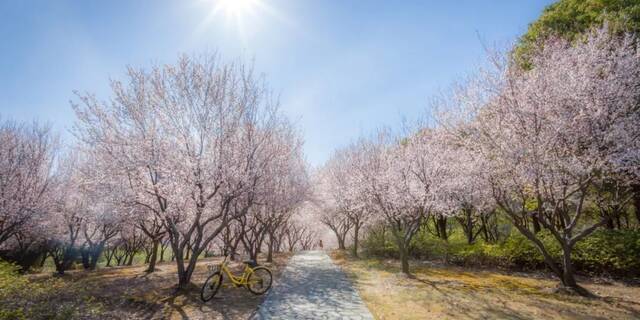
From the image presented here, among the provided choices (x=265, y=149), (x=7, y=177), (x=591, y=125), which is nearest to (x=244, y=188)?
(x=265, y=149)

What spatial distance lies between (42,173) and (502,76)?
24.6 metres

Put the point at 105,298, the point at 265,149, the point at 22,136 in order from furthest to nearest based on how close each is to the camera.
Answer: the point at 22,136
the point at 265,149
the point at 105,298

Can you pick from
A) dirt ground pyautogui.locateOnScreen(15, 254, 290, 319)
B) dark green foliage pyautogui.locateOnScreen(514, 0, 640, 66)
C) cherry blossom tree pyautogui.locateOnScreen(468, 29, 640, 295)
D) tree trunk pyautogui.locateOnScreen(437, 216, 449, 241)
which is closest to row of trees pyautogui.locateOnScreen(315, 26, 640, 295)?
cherry blossom tree pyautogui.locateOnScreen(468, 29, 640, 295)

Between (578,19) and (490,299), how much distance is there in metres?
13.0

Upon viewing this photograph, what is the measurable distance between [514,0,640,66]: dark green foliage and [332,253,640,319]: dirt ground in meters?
8.74

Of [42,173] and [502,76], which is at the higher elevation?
[502,76]

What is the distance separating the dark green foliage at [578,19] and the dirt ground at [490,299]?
8.74m

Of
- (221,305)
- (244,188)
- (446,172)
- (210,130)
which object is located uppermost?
(210,130)

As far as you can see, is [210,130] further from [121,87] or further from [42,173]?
[42,173]

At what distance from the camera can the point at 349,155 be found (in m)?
25.3

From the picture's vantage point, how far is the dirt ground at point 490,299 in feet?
25.1

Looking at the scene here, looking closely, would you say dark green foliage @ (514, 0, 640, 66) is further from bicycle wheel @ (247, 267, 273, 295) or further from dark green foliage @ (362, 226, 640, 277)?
bicycle wheel @ (247, 267, 273, 295)

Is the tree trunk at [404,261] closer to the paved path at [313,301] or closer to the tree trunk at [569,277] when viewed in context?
the paved path at [313,301]

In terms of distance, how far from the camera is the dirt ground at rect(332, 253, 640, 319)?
766 cm
